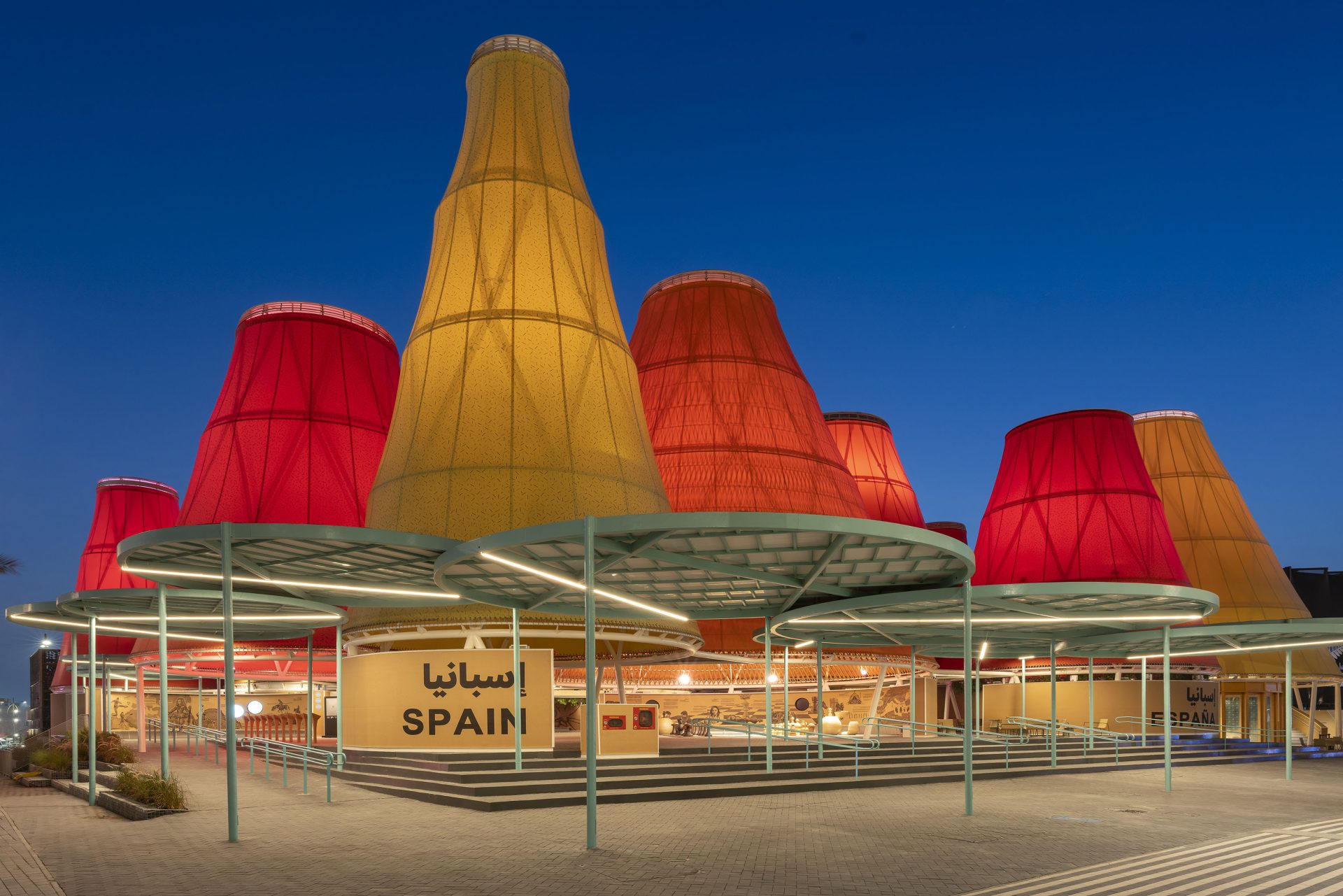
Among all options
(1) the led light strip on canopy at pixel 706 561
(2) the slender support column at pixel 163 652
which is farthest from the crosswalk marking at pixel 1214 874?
(2) the slender support column at pixel 163 652

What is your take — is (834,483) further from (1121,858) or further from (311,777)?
(1121,858)

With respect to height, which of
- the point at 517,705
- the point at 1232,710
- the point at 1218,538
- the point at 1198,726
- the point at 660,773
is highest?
the point at 1218,538

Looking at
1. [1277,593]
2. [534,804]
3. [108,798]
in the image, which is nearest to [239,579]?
[108,798]

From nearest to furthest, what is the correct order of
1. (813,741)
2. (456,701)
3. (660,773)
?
(660,773), (456,701), (813,741)

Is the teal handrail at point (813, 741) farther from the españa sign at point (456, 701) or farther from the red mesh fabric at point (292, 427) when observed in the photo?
the red mesh fabric at point (292, 427)

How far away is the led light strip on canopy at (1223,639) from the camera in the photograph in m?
20.1

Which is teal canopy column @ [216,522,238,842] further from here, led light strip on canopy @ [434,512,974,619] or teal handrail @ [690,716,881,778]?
teal handrail @ [690,716,881,778]

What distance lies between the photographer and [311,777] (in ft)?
71.2

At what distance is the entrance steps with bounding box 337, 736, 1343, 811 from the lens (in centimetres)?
1742

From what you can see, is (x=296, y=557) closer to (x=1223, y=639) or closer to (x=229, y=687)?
(x=229, y=687)

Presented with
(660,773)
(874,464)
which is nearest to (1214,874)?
(660,773)

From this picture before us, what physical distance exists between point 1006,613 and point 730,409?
18199mm

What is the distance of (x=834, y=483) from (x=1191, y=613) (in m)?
19.3

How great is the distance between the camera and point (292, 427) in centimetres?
3356
